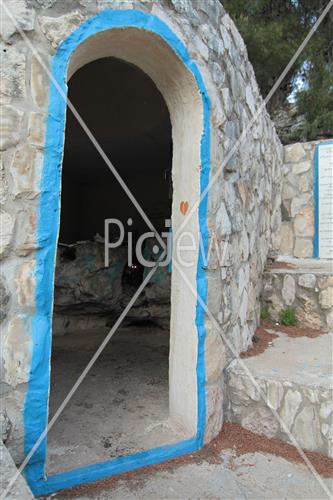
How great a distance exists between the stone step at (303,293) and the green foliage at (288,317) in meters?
0.03

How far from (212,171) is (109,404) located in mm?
1607

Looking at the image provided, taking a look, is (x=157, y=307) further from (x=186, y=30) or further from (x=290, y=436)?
(x=186, y=30)

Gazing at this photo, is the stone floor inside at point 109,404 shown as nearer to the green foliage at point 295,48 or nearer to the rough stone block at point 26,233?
the rough stone block at point 26,233

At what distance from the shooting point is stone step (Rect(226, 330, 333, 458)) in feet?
7.10

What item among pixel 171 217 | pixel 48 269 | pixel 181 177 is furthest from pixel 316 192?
pixel 48 269

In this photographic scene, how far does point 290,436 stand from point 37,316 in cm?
157

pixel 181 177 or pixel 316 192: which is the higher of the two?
pixel 316 192

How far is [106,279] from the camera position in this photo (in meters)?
4.98

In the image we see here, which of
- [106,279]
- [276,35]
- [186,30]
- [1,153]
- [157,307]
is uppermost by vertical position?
[276,35]

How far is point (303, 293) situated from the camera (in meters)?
3.56

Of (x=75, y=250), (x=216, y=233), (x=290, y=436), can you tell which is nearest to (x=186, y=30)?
(x=216, y=233)

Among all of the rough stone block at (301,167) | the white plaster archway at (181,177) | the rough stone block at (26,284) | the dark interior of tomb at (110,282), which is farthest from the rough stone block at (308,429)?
the rough stone block at (301,167)

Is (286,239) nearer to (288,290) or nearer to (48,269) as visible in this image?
(288,290)

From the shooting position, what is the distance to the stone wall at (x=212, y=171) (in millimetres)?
1516
